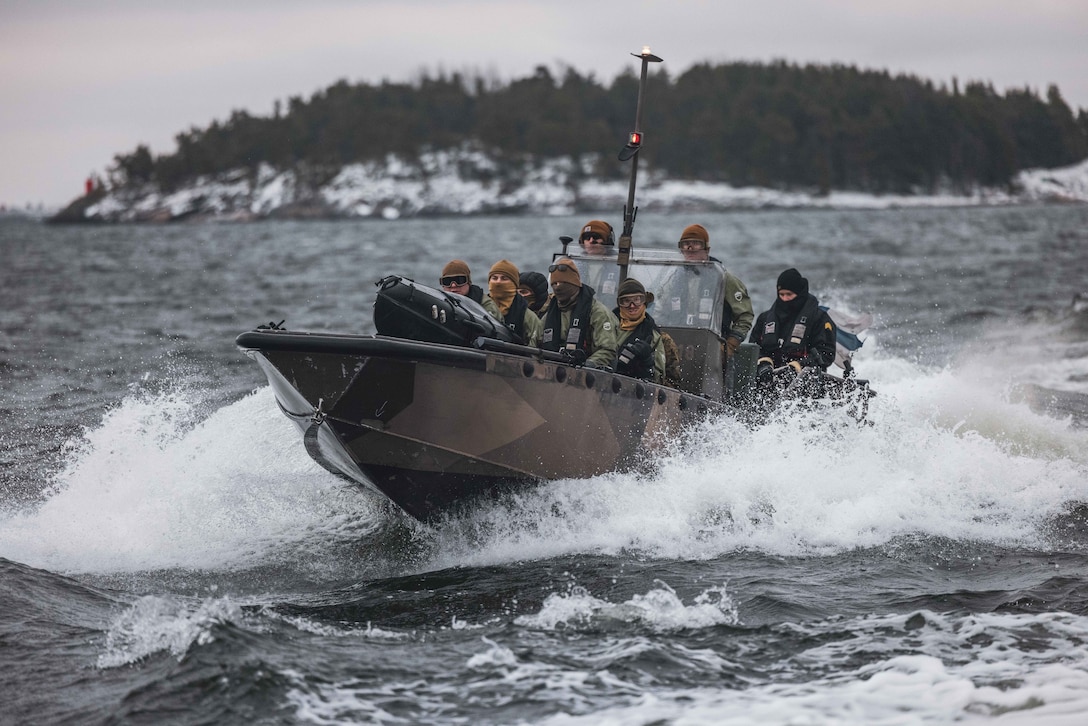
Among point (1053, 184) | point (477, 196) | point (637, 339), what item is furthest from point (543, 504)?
point (1053, 184)

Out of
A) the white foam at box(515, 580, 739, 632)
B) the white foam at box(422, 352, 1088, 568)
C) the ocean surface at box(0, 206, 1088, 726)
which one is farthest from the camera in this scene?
the white foam at box(422, 352, 1088, 568)

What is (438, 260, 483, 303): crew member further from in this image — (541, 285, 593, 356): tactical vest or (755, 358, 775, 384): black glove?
(755, 358, 775, 384): black glove

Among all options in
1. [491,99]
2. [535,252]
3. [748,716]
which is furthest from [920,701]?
[491,99]

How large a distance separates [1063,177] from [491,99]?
67.5m

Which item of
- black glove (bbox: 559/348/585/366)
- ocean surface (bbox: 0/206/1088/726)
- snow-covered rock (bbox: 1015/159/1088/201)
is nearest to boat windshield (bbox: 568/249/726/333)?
ocean surface (bbox: 0/206/1088/726)

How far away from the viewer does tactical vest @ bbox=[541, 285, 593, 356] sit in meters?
9.29

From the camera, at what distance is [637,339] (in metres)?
9.38

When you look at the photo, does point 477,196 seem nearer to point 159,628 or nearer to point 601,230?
point 601,230

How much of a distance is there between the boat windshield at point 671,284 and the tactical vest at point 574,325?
54.3 inches

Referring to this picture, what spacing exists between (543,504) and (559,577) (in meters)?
0.89

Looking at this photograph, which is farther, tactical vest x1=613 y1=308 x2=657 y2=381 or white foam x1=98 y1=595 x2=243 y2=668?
tactical vest x1=613 y1=308 x2=657 y2=381

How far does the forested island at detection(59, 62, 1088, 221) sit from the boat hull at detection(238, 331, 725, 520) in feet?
417

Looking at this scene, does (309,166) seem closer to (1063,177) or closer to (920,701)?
(1063,177)

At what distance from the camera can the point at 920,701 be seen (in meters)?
5.84
